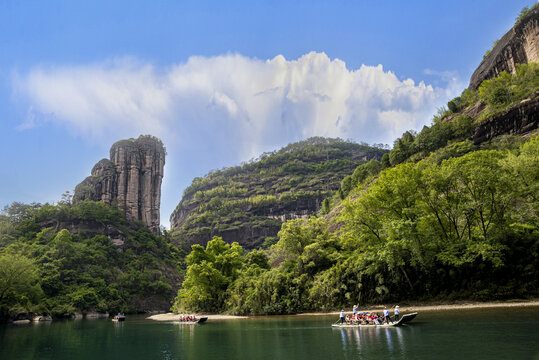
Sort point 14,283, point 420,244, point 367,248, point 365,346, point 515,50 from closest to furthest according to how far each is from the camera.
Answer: point 365,346
point 420,244
point 367,248
point 14,283
point 515,50

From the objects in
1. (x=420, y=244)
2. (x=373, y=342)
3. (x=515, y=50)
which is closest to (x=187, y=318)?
(x=420, y=244)

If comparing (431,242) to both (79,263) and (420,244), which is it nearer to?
(420,244)

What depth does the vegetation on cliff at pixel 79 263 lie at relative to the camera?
2326 inches

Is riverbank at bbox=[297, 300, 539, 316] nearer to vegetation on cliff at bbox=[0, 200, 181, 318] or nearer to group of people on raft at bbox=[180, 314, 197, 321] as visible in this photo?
group of people on raft at bbox=[180, 314, 197, 321]

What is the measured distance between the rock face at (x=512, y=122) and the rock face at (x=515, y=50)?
A: 1982 centimetres

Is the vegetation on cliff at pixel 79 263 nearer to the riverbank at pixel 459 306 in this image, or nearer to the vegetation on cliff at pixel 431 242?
the vegetation on cliff at pixel 431 242

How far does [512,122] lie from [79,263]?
9836 centimetres

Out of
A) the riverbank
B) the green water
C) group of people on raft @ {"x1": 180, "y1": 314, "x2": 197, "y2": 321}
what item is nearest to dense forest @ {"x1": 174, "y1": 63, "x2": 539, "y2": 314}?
the riverbank

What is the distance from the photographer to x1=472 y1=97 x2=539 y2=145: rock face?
57219 mm

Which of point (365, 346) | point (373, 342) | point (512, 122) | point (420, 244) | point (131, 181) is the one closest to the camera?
point (365, 346)

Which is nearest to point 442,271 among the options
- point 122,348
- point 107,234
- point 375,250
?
point 375,250

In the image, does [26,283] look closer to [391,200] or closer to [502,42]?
[391,200]

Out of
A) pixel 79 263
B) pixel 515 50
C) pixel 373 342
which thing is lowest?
pixel 373 342

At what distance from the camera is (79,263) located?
8438 cm
